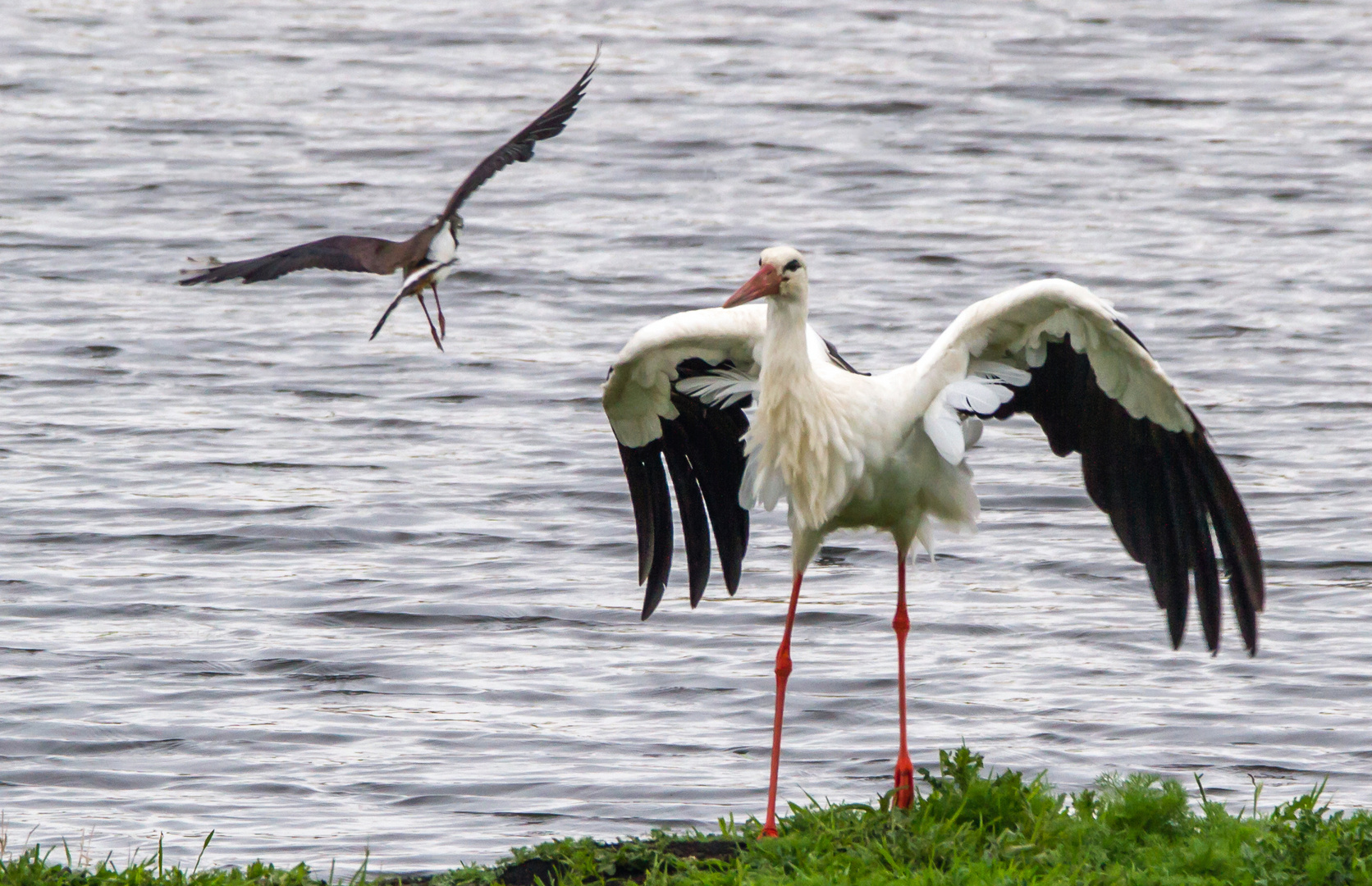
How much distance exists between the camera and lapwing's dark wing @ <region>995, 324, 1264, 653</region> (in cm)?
686

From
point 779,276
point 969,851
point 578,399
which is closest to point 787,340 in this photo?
point 779,276

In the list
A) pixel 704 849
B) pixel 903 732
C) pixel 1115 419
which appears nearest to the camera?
pixel 704 849

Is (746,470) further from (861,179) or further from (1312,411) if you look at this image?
(861,179)

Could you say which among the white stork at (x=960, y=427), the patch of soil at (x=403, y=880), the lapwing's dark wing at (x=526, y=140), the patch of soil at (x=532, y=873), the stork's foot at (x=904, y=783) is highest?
the lapwing's dark wing at (x=526, y=140)

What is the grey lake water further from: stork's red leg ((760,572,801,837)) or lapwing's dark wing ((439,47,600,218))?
lapwing's dark wing ((439,47,600,218))

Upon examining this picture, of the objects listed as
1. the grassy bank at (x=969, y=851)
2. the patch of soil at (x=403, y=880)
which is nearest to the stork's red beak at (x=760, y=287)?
the grassy bank at (x=969, y=851)

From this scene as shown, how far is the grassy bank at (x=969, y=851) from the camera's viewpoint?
5.91m

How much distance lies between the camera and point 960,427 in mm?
6867

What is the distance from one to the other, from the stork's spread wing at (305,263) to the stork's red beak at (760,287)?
4.50 ft

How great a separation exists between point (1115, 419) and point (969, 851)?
1.63 metres

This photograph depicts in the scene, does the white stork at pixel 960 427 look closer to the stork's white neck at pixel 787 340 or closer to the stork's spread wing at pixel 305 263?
the stork's white neck at pixel 787 340

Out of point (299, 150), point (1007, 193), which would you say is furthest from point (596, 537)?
point (299, 150)

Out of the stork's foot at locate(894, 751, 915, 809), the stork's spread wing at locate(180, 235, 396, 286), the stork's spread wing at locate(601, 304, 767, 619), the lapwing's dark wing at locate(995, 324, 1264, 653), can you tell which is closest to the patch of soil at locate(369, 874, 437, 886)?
the stork's foot at locate(894, 751, 915, 809)

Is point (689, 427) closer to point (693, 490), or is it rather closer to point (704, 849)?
point (693, 490)
